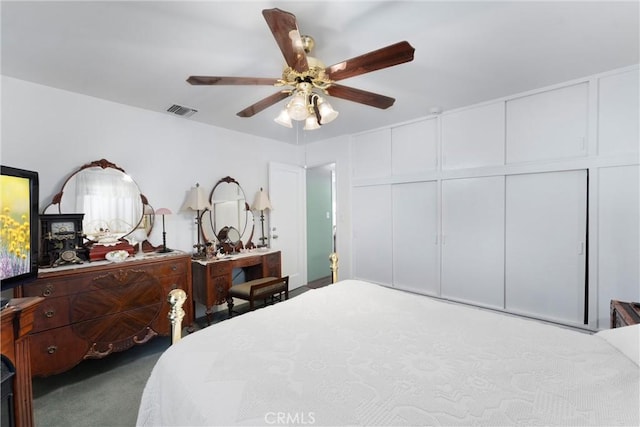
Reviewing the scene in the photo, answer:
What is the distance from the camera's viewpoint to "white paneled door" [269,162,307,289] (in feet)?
13.9

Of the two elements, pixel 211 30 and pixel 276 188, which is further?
pixel 276 188

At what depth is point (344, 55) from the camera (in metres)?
1.95

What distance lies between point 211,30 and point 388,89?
160 centimetres

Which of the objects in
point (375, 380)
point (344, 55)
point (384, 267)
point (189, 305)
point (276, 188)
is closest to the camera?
point (375, 380)

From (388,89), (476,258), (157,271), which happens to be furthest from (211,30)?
(476,258)

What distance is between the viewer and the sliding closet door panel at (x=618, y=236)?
2293 millimetres

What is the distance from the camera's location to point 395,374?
105cm

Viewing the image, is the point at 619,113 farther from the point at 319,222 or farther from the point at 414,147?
the point at 319,222

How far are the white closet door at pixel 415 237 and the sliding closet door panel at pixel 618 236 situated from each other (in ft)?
4.73

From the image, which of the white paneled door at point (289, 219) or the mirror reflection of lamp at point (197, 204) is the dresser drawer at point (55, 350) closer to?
the mirror reflection of lamp at point (197, 204)

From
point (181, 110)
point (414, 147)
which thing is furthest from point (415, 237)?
point (181, 110)

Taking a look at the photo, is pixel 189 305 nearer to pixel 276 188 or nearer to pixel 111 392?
pixel 111 392

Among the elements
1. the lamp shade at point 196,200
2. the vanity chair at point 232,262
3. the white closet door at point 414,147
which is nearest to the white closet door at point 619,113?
the white closet door at point 414,147

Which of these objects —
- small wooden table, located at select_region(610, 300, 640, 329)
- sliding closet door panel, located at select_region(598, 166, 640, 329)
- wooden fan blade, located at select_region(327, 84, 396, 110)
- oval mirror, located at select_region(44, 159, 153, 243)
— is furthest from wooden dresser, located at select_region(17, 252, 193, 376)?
sliding closet door panel, located at select_region(598, 166, 640, 329)
